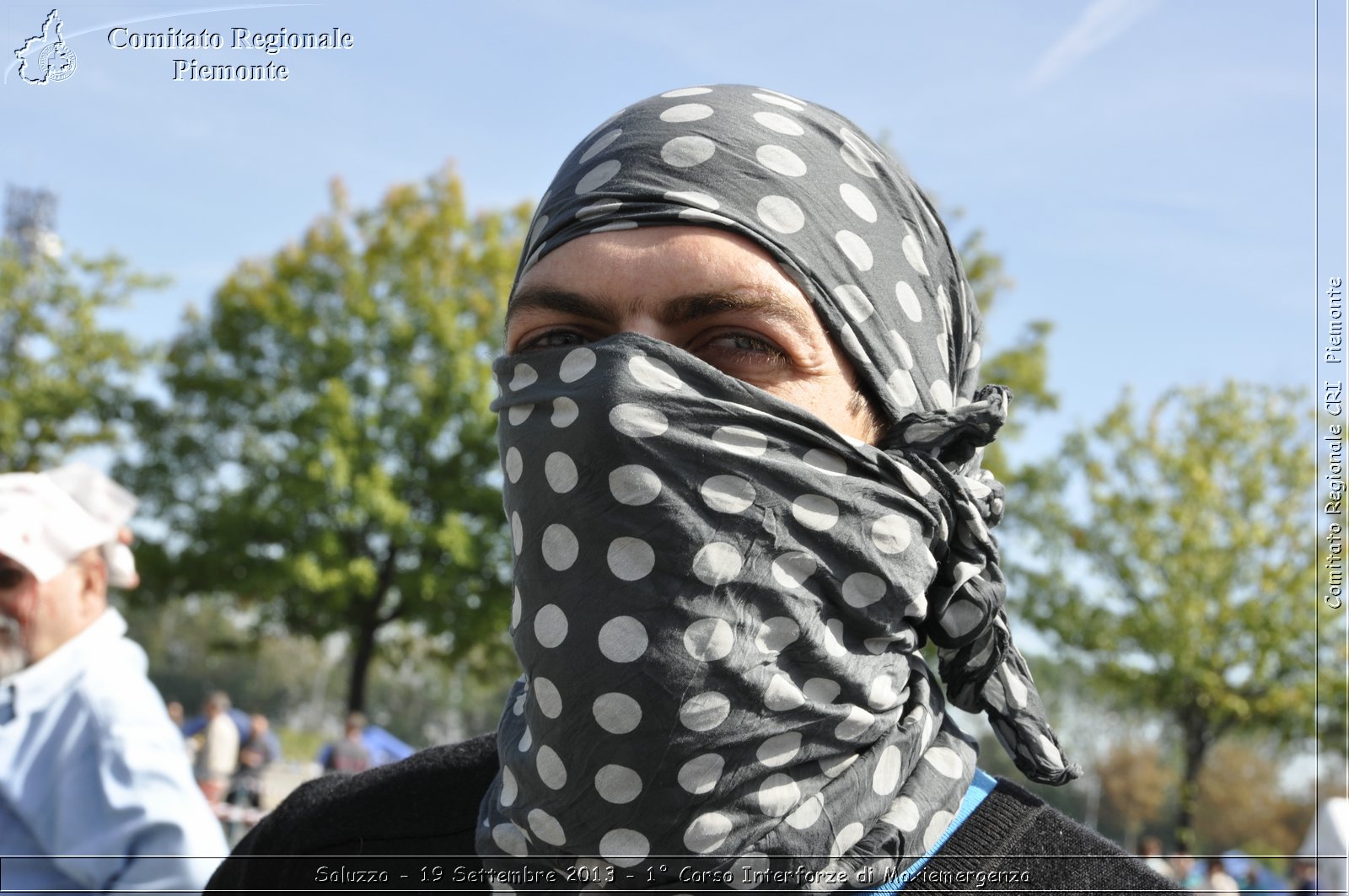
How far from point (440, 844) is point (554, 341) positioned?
3.34 feet

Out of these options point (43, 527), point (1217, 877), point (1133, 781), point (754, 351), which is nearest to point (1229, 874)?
point (1217, 877)

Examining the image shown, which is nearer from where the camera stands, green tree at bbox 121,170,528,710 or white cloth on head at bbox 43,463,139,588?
white cloth on head at bbox 43,463,139,588

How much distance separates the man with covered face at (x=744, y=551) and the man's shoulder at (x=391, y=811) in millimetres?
280

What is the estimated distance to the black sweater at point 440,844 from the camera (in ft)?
6.06

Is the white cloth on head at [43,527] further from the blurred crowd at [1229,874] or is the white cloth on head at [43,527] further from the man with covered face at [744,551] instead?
the blurred crowd at [1229,874]

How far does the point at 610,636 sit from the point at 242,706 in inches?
1584

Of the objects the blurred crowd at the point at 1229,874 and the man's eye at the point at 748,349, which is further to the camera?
the blurred crowd at the point at 1229,874

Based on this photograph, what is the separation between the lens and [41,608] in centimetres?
375

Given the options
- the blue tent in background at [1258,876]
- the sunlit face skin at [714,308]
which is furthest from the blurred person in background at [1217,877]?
the sunlit face skin at [714,308]

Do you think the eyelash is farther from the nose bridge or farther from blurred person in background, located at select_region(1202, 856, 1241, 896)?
blurred person in background, located at select_region(1202, 856, 1241, 896)

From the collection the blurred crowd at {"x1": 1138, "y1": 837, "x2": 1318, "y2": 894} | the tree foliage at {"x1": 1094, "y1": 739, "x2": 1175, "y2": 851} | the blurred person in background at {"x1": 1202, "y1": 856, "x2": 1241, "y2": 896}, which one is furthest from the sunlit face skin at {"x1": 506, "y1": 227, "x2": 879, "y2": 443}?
the tree foliage at {"x1": 1094, "y1": 739, "x2": 1175, "y2": 851}

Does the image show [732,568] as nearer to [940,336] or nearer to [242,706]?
[940,336]

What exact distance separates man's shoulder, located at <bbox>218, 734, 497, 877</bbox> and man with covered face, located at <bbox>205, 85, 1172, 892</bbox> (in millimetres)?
280

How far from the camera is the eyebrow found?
1.86 meters
